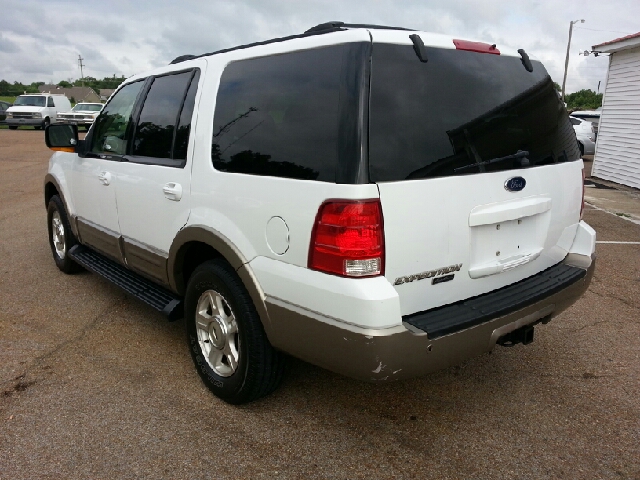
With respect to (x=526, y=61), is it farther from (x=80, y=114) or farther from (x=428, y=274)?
(x=80, y=114)

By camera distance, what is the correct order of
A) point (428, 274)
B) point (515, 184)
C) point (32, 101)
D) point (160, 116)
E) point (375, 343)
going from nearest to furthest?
point (375, 343) → point (428, 274) → point (515, 184) → point (160, 116) → point (32, 101)

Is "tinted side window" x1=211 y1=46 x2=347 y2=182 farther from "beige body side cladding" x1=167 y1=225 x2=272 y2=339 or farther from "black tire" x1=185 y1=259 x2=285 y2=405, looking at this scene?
"black tire" x1=185 y1=259 x2=285 y2=405

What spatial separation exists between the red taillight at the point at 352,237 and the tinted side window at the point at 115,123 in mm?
2216

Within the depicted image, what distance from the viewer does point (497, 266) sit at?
2660 millimetres

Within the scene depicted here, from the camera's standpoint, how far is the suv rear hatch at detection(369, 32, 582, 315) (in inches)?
90.7

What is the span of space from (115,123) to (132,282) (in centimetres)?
125

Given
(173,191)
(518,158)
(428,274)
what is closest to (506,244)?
(518,158)

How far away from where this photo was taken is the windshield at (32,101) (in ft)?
96.3

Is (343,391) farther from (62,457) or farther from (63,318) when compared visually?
(63,318)

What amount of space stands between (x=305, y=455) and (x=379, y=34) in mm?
2011

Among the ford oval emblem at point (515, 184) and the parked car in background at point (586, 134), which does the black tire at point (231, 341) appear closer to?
the ford oval emblem at point (515, 184)

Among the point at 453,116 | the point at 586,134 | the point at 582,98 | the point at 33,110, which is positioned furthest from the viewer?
the point at 582,98

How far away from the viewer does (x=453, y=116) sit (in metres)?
2.51

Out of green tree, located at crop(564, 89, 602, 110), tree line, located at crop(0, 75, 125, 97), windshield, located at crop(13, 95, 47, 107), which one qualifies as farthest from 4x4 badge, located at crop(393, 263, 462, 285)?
tree line, located at crop(0, 75, 125, 97)
